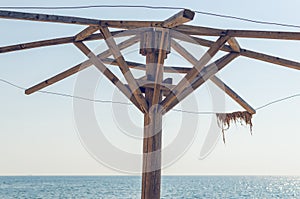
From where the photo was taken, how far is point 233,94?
3844 mm

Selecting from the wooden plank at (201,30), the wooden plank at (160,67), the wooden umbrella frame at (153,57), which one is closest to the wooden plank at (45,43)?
the wooden umbrella frame at (153,57)

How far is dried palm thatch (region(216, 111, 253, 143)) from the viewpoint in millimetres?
3787

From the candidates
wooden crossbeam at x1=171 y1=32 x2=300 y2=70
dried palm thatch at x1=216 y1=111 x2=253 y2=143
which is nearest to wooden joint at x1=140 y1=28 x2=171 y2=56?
wooden crossbeam at x1=171 y1=32 x2=300 y2=70

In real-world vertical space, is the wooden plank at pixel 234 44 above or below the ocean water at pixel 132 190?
above

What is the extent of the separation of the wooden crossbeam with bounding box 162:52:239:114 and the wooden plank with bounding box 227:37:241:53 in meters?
0.05

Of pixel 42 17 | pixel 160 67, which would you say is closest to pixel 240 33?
pixel 160 67

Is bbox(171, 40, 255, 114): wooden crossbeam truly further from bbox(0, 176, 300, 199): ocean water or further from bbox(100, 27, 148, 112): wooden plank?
bbox(0, 176, 300, 199): ocean water

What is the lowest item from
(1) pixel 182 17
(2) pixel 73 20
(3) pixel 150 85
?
(3) pixel 150 85

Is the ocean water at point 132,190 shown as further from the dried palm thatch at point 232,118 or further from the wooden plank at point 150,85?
the wooden plank at point 150,85

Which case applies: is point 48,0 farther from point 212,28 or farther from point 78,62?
point 212,28

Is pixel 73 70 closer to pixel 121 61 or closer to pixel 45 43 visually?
pixel 45 43

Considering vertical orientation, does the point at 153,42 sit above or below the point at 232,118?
above

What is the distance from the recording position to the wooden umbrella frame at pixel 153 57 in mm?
3012

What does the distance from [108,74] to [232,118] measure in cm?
114
